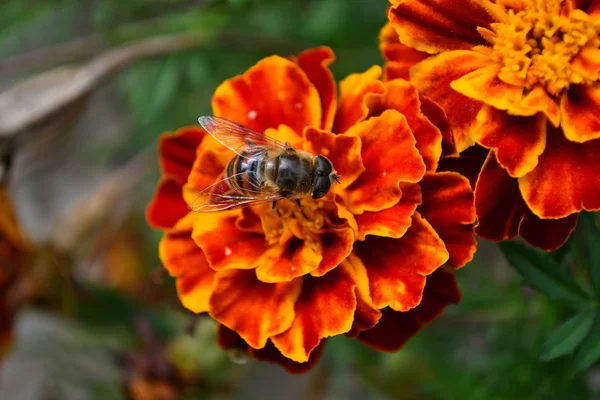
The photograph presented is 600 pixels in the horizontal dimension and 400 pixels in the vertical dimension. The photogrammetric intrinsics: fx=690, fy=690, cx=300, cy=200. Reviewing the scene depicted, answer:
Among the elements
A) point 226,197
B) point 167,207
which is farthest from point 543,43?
point 167,207

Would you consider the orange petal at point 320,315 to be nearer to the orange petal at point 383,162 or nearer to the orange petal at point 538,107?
the orange petal at point 383,162

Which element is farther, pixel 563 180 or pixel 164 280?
pixel 164 280

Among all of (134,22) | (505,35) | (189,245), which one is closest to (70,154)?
(134,22)

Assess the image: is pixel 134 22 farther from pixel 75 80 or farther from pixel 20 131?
pixel 20 131

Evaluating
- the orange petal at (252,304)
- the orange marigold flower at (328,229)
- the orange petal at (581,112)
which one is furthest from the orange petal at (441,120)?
the orange petal at (252,304)

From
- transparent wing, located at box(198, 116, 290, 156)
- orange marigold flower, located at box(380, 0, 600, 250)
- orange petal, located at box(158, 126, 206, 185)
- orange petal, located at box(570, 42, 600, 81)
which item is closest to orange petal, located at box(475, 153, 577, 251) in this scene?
orange marigold flower, located at box(380, 0, 600, 250)

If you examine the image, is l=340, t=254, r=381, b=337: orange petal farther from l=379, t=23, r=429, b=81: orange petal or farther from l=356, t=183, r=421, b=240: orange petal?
l=379, t=23, r=429, b=81: orange petal

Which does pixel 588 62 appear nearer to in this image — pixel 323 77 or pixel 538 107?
pixel 538 107
